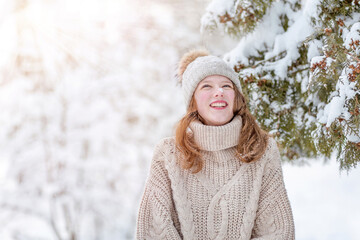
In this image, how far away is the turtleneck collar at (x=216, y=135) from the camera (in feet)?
6.01

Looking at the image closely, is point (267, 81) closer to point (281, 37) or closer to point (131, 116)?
point (281, 37)

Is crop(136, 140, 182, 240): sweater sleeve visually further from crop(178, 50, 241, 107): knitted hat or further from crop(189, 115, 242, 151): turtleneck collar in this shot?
crop(178, 50, 241, 107): knitted hat

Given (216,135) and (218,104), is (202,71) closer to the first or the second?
(218,104)

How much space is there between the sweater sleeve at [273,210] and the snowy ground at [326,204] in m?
2.50

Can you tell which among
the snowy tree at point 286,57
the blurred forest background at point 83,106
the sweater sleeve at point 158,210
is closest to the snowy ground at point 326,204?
the blurred forest background at point 83,106

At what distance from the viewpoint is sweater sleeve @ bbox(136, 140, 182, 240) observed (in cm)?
182

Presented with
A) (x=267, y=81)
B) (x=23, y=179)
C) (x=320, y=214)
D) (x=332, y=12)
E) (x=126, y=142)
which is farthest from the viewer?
(x=126, y=142)

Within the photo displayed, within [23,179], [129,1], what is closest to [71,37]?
[129,1]

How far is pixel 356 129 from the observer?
74.0 inches

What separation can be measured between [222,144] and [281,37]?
1.29 metres

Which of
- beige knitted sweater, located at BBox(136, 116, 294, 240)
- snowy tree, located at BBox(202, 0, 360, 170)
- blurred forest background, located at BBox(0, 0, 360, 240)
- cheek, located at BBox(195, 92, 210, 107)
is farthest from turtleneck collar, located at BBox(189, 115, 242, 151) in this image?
blurred forest background, located at BBox(0, 0, 360, 240)

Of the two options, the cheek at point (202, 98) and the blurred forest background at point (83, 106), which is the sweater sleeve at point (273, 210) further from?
the blurred forest background at point (83, 106)

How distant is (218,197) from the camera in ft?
6.07

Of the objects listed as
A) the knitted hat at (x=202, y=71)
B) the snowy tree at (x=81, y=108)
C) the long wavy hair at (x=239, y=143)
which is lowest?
the long wavy hair at (x=239, y=143)
